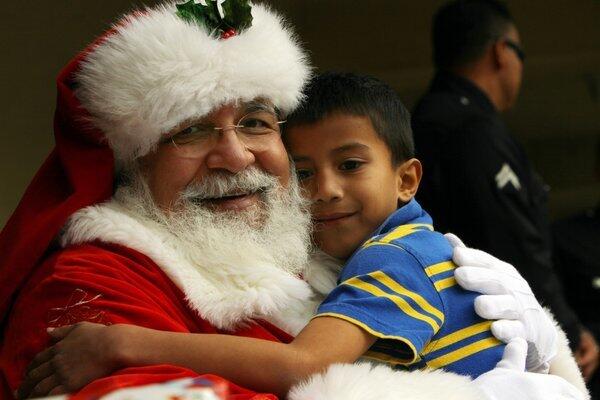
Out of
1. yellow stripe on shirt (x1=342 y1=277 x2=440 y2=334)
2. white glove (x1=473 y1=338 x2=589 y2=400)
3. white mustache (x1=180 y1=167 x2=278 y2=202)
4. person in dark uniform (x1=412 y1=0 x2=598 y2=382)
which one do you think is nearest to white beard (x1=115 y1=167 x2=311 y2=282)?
white mustache (x1=180 y1=167 x2=278 y2=202)

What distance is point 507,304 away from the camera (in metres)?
2.30

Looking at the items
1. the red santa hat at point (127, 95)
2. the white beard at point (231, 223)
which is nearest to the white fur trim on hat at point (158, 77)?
the red santa hat at point (127, 95)

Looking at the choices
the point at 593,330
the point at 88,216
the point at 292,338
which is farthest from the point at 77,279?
the point at 593,330

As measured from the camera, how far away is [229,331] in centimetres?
223

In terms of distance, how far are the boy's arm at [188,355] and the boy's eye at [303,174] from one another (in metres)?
0.64

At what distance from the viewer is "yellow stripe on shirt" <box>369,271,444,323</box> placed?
216 cm

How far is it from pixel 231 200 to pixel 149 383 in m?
0.63

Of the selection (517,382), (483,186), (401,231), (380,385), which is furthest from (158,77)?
(483,186)

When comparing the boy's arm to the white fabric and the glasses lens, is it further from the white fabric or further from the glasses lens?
the glasses lens

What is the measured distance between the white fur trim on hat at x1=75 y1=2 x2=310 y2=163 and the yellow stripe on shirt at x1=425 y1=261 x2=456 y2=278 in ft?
1.90

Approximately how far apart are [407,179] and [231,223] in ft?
1.81

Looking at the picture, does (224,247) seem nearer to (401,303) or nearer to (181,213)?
(181,213)

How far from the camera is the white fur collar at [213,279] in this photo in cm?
222

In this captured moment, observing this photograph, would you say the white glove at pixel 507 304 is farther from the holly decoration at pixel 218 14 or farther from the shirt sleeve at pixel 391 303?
the holly decoration at pixel 218 14
